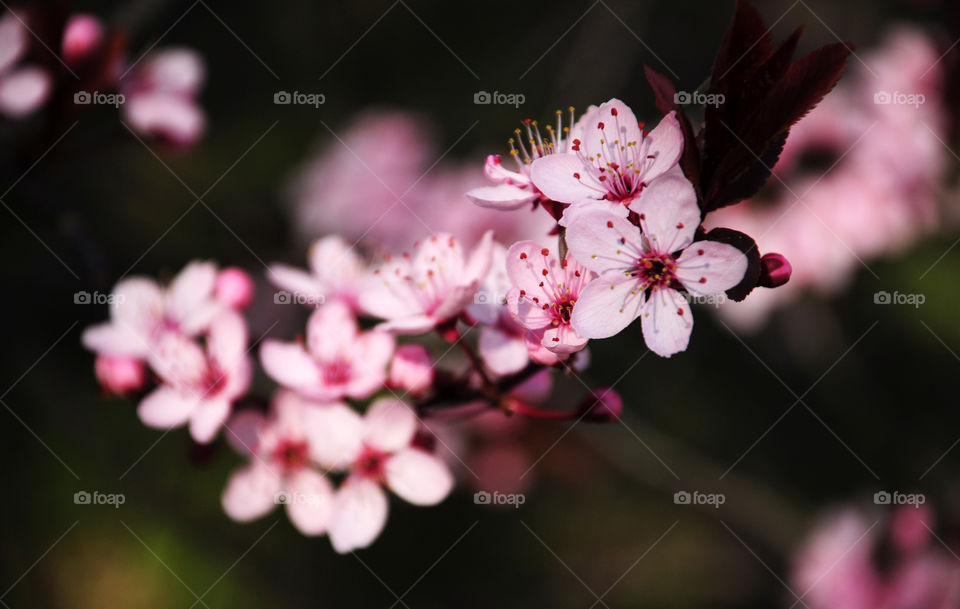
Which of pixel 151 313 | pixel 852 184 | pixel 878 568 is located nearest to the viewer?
pixel 151 313

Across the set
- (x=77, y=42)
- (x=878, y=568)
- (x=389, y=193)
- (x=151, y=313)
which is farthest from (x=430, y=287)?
(x=878, y=568)

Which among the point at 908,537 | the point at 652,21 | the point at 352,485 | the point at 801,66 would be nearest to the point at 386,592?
the point at 352,485

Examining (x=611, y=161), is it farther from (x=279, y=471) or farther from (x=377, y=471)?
(x=279, y=471)

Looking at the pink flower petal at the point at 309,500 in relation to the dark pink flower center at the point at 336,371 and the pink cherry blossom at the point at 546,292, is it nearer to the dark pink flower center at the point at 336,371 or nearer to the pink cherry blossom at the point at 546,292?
the dark pink flower center at the point at 336,371

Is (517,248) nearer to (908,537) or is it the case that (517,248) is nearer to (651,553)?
(908,537)

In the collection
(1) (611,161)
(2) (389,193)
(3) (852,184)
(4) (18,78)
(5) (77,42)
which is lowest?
(1) (611,161)

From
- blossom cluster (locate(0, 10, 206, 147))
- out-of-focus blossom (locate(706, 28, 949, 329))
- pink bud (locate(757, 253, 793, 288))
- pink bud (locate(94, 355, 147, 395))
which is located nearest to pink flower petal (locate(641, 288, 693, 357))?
pink bud (locate(757, 253, 793, 288))

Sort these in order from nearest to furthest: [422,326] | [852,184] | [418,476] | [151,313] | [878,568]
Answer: [422,326] → [418,476] → [151,313] → [878,568] → [852,184]
